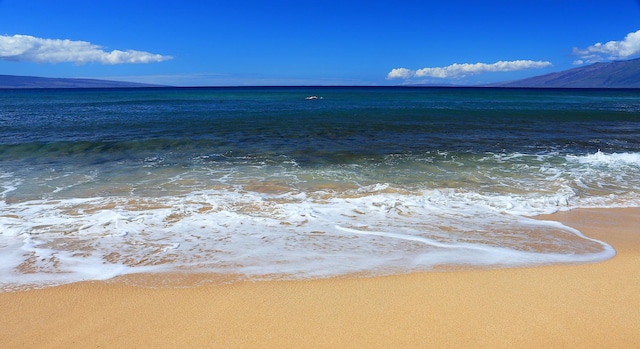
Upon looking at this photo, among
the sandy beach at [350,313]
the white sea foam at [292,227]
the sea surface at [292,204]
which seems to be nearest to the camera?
the sandy beach at [350,313]

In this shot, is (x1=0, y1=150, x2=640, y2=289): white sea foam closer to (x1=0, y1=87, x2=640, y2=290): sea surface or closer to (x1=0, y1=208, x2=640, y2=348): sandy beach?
(x1=0, y1=87, x2=640, y2=290): sea surface

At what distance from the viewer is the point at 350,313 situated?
440 centimetres

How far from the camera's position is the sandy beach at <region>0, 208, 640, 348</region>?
397 cm

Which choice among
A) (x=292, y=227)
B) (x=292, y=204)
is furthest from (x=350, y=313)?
(x=292, y=204)

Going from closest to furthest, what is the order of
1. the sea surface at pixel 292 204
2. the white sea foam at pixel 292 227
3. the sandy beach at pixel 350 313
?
the sandy beach at pixel 350 313 < the white sea foam at pixel 292 227 < the sea surface at pixel 292 204

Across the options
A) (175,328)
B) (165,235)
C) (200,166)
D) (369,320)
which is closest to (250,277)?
(175,328)

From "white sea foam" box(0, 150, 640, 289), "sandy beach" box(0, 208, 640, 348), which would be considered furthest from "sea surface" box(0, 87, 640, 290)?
"sandy beach" box(0, 208, 640, 348)

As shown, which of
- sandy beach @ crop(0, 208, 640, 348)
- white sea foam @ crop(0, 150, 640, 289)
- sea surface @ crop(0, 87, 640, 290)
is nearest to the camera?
sandy beach @ crop(0, 208, 640, 348)

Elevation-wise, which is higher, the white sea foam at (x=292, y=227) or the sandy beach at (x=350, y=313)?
the white sea foam at (x=292, y=227)

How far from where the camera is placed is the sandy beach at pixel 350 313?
3975 millimetres

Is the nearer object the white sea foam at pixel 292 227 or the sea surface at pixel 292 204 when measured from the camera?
the white sea foam at pixel 292 227

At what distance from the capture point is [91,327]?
13.8ft

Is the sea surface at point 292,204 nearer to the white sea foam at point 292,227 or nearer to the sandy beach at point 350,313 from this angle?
the white sea foam at point 292,227

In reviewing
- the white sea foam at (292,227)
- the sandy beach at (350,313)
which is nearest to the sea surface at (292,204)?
the white sea foam at (292,227)
